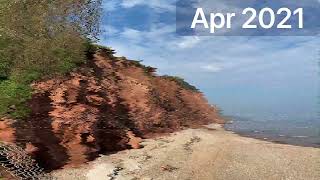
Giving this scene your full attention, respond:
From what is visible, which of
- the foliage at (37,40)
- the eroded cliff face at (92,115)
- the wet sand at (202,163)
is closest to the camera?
the wet sand at (202,163)

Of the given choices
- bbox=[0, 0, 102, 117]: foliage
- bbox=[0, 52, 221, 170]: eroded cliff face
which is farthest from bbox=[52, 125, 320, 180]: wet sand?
bbox=[0, 0, 102, 117]: foliage

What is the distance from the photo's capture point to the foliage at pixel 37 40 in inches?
1412

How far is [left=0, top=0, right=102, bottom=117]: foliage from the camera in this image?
35.9 metres

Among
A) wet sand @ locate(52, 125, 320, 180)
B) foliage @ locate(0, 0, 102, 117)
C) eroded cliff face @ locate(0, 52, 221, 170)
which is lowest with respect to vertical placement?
wet sand @ locate(52, 125, 320, 180)

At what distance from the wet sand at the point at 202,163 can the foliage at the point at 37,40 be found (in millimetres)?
7276

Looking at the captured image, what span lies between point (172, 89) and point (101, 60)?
20.6 meters

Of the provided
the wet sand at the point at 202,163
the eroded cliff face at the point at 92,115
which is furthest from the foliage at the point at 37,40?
the wet sand at the point at 202,163

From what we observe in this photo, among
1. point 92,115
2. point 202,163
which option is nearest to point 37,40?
point 92,115

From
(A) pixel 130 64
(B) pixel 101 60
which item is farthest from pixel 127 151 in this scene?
(A) pixel 130 64

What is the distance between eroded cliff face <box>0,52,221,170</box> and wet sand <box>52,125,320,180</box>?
141 centimetres

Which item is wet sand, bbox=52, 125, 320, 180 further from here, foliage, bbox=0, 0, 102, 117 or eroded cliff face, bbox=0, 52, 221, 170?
foliage, bbox=0, 0, 102, 117

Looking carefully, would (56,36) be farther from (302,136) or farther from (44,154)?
(302,136)

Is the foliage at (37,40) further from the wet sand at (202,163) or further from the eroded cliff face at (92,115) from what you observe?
the wet sand at (202,163)

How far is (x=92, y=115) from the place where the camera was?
121ft
